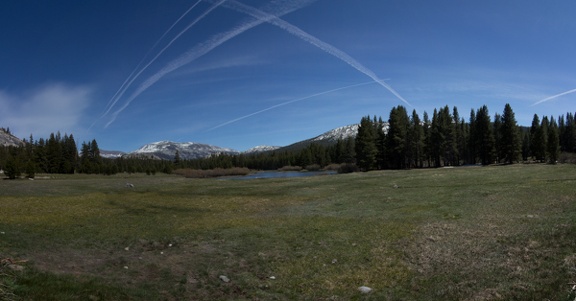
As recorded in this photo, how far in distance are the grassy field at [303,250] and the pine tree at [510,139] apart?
244ft

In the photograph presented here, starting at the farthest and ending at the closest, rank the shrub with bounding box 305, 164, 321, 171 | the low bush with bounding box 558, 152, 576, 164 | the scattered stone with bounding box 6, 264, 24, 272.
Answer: the shrub with bounding box 305, 164, 321, 171 → the low bush with bounding box 558, 152, 576, 164 → the scattered stone with bounding box 6, 264, 24, 272

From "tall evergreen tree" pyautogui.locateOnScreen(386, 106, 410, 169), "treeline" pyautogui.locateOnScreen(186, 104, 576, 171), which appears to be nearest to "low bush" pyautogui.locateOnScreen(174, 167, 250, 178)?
"treeline" pyautogui.locateOnScreen(186, 104, 576, 171)

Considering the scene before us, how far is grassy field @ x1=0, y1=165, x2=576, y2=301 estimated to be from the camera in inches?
435

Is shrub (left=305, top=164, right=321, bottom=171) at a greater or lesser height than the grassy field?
greater

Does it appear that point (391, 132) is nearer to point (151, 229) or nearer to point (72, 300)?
point (151, 229)

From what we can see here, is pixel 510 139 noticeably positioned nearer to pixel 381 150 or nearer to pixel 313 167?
pixel 381 150

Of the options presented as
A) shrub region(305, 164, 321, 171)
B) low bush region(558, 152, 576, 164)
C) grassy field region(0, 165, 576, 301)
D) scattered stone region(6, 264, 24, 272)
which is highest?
low bush region(558, 152, 576, 164)

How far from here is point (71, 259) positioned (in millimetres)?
14367

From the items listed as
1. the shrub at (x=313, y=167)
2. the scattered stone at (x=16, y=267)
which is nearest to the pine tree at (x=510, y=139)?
the shrub at (x=313, y=167)

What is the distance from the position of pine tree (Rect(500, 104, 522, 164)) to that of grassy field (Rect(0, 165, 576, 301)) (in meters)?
74.2

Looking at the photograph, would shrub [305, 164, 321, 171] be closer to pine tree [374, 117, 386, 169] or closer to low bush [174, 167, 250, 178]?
low bush [174, 167, 250, 178]

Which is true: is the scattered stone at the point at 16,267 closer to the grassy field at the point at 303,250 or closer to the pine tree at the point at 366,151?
the grassy field at the point at 303,250


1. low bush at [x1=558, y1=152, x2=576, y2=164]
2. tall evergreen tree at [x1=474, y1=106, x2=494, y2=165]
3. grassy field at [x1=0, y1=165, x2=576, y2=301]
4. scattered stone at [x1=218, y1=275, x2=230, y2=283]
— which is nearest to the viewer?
grassy field at [x1=0, y1=165, x2=576, y2=301]

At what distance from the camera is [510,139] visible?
9381cm
